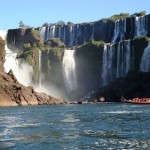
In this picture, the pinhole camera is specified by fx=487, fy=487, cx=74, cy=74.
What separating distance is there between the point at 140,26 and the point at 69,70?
23.8m

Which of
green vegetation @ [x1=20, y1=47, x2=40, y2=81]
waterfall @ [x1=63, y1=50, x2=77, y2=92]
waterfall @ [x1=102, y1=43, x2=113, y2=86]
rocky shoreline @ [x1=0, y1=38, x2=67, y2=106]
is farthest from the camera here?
green vegetation @ [x1=20, y1=47, x2=40, y2=81]

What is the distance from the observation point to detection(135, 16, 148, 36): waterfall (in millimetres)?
136125

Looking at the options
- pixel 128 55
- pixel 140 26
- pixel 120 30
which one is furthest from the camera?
pixel 120 30

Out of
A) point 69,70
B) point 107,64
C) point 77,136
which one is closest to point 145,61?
point 107,64

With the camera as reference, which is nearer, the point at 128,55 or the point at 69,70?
the point at 128,55

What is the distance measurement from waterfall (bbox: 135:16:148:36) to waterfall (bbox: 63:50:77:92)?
Answer: 19.3 m

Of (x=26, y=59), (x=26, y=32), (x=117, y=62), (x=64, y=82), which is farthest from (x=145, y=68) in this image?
(x=26, y=32)

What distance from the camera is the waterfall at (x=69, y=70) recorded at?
441 ft

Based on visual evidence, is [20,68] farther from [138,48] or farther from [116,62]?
[138,48]

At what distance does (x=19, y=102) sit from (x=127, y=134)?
6409 centimetres

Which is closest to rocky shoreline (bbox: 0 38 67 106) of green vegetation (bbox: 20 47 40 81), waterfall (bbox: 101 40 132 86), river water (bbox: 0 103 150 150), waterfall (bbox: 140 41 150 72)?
waterfall (bbox: 101 40 132 86)

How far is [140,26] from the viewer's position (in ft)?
454

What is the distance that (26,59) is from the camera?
139750 millimetres

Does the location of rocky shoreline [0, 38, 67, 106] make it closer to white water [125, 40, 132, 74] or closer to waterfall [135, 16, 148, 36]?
white water [125, 40, 132, 74]
